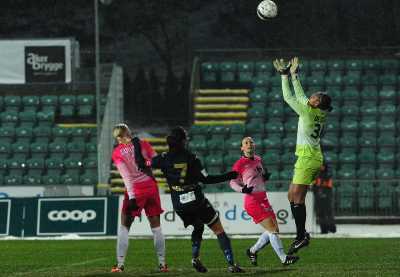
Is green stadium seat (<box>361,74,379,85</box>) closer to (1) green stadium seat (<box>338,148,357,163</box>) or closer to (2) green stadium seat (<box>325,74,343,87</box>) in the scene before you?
(2) green stadium seat (<box>325,74,343,87</box>)

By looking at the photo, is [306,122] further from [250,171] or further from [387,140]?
[387,140]

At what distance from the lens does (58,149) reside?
117 feet

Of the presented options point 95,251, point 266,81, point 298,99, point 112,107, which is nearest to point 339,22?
point 266,81

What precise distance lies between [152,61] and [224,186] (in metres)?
12.5

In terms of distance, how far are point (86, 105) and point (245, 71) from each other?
19.7 ft

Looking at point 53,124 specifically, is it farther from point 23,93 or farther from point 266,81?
point 266,81

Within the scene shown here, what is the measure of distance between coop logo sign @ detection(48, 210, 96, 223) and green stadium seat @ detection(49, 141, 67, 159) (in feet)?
30.2

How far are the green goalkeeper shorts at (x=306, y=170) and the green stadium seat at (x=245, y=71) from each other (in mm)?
23373

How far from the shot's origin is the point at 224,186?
30.8 m

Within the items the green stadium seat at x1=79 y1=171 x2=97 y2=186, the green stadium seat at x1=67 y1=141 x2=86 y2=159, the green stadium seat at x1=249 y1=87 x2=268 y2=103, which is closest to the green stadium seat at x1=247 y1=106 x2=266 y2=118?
the green stadium seat at x1=249 y1=87 x2=268 y2=103

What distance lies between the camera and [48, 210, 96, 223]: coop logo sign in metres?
26.5

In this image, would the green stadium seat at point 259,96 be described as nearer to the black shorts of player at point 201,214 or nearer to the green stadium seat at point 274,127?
the green stadium seat at point 274,127

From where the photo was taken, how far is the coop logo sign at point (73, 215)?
26516 millimetres

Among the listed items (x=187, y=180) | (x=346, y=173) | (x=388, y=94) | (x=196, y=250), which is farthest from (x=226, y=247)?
(x=388, y=94)
